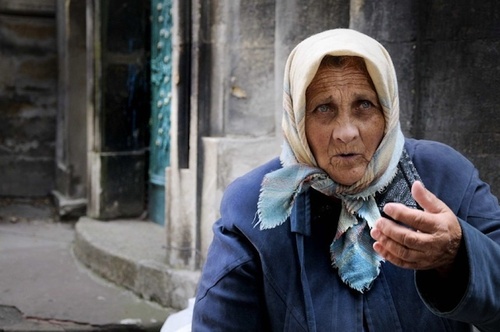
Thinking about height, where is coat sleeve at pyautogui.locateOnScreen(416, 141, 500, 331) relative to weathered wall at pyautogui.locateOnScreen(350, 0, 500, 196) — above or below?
below

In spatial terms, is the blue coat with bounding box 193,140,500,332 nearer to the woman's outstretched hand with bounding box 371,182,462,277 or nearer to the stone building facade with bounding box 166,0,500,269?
the woman's outstretched hand with bounding box 371,182,462,277

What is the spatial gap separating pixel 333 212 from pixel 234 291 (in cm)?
34

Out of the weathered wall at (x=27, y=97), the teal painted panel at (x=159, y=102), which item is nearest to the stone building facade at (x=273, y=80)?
the teal painted panel at (x=159, y=102)

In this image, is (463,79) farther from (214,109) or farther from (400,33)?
(214,109)

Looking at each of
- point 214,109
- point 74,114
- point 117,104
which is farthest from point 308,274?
point 74,114

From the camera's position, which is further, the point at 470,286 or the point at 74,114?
the point at 74,114

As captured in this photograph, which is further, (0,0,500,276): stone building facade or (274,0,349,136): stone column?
(274,0,349,136): stone column

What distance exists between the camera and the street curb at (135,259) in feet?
15.9

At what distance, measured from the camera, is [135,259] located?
529 centimetres

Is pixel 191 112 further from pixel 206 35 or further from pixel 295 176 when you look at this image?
pixel 295 176

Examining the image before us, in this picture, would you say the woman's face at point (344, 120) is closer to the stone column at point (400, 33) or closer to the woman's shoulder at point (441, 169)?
the woman's shoulder at point (441, 169)

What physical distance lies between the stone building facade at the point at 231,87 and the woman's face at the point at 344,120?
5.96ft

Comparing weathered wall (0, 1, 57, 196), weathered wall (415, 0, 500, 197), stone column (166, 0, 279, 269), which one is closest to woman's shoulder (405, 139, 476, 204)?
weathered wall (415, 0, 500, 197)

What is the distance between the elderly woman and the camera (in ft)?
6.53
